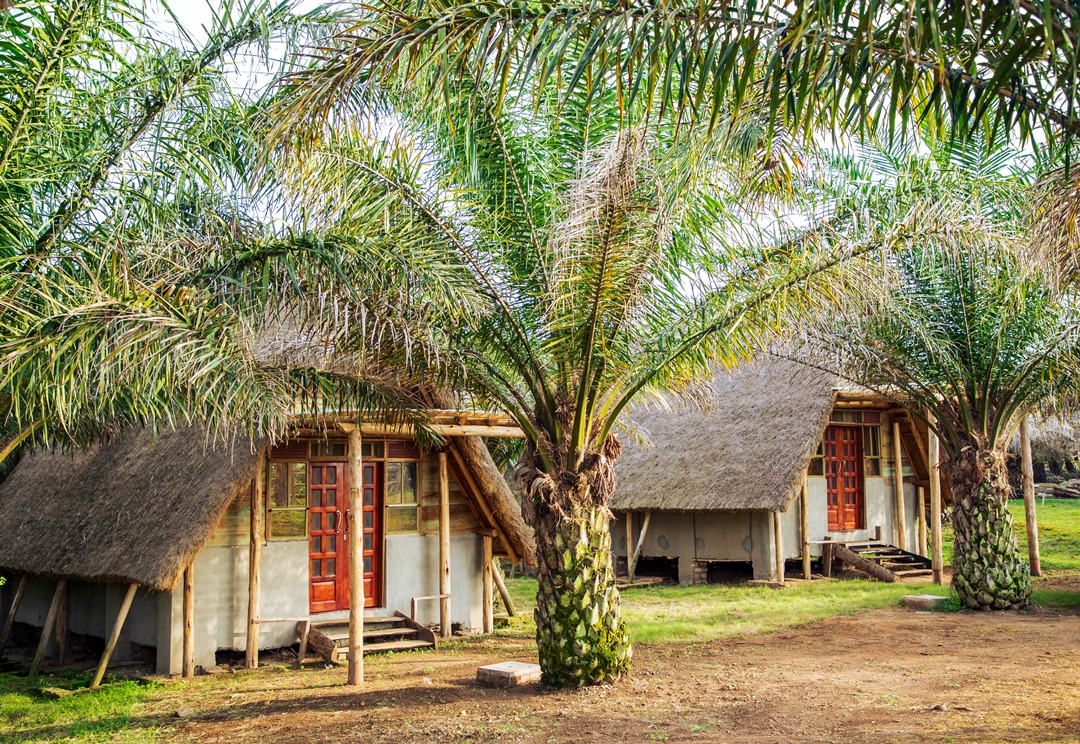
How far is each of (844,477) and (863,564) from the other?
1786 millimetres

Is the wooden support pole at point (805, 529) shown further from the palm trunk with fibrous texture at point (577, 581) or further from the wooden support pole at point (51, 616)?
the wooden support pole at point (51, 616)

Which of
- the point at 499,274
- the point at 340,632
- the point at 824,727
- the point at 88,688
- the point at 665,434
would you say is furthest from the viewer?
the point at 665,434

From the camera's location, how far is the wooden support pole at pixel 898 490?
64.5 ft

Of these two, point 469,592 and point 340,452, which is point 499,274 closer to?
point 340,452

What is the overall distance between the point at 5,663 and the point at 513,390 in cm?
812

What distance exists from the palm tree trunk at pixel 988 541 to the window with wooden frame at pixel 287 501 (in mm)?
8782

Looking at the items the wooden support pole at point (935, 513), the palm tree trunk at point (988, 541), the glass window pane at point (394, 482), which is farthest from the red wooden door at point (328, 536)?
the wooden support pole at point (935, 513)

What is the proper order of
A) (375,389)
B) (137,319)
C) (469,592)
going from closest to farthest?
1. (137,319)
2. (375,389)
3. (469,592)

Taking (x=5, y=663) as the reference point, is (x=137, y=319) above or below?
above

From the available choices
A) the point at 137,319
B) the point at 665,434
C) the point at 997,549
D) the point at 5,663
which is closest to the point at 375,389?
the point at 137,319

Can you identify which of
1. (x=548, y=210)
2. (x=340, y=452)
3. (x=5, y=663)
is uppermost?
(x=548, y=210)

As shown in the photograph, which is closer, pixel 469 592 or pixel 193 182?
pixel 193 182

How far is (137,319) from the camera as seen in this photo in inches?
259

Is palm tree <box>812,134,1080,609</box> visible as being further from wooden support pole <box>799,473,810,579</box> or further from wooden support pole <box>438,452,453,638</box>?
wooden support pole <box>438,452,453,638</box>
